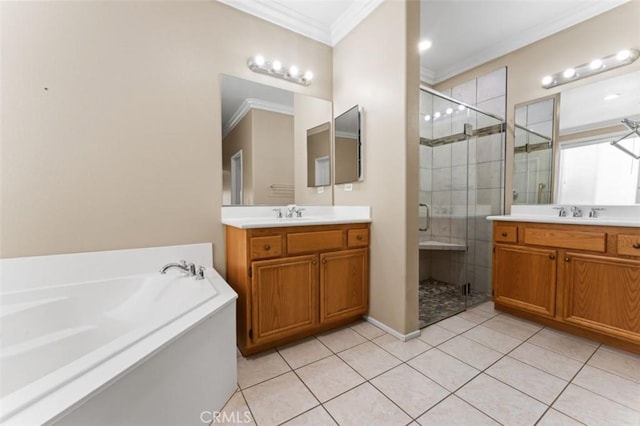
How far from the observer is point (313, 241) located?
1.85 meters

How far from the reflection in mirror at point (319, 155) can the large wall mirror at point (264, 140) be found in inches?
2.1

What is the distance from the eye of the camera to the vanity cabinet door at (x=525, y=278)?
1.97 meters

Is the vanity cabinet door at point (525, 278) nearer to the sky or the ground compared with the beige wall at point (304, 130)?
nearer to the ground

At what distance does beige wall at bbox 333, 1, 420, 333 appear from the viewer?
1.82m

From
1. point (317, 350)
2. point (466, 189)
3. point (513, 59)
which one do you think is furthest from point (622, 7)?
point (317, 350)

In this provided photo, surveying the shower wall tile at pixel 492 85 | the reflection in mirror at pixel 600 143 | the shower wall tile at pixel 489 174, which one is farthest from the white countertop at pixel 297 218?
the shower wall tile at pixel 492 85

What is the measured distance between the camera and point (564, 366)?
5.11 ft

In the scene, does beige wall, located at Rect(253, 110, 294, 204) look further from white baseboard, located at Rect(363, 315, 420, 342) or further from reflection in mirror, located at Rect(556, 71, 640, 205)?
reflection in mirror, located at Rect(556, 71, 640, 205)

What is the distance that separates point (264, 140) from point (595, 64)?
2.75m

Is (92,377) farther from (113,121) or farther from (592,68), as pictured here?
(592,68)

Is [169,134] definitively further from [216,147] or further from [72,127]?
[72,127]

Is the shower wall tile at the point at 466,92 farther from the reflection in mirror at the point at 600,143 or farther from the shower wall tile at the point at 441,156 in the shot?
the reflection in mirror at the point at 600,143

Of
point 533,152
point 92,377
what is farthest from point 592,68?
point 92,377

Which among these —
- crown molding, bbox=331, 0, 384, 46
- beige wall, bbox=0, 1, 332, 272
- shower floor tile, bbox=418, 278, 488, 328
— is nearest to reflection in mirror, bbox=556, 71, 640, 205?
shower floor tile, bbox=418, 278, 488, 328
